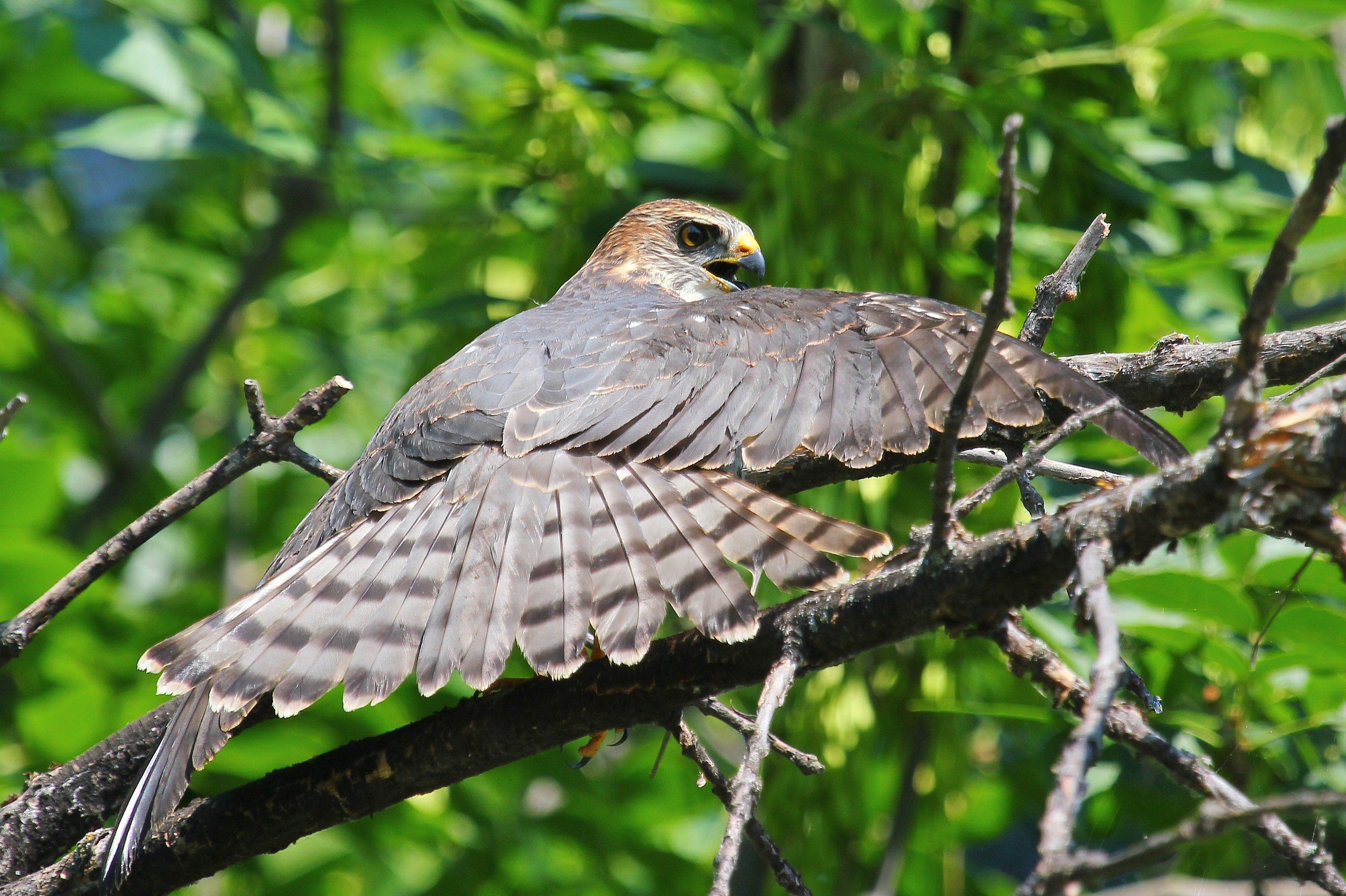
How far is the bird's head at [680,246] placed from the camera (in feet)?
12.4

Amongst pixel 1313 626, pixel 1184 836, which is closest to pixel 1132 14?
pixel 1313 626

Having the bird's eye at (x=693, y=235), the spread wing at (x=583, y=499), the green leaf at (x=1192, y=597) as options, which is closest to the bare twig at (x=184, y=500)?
the spread wing at (x=583, y=499)

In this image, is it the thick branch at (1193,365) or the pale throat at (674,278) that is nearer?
the thick branch at (1193,365)

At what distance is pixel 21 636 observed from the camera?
2066 mm

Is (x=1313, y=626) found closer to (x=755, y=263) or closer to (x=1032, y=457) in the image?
(x=1032, y=457)

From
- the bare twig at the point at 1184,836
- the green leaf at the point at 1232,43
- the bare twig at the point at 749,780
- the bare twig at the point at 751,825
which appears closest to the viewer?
the bare twig at the point at 1184,836

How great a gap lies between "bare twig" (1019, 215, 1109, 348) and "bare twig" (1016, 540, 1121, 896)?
0.89 m

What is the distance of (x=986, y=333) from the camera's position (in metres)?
1.19

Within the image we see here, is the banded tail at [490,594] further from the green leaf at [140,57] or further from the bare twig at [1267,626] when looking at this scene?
the green leaf at [140,57]

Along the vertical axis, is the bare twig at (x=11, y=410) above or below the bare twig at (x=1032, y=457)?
below

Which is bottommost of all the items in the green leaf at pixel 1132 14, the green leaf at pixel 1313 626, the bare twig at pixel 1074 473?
the green leaf at pixel 1313 626

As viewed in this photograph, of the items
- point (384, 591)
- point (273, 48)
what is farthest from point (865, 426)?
point (273, 48)

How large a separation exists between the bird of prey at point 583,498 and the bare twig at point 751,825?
0.25 metres

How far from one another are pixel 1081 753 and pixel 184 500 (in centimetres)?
162
